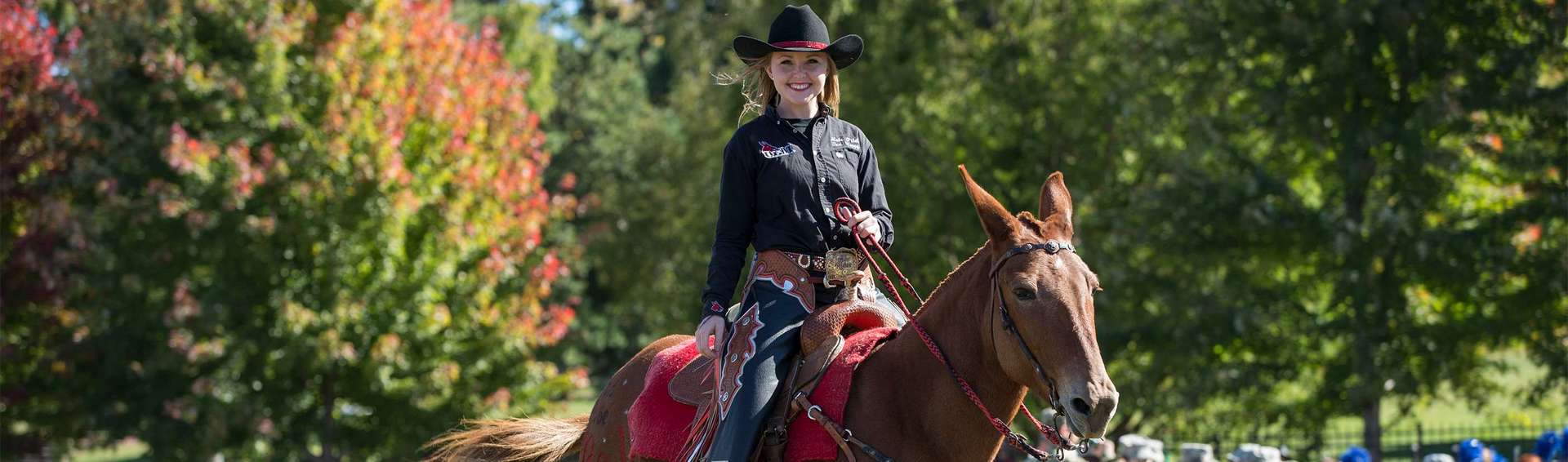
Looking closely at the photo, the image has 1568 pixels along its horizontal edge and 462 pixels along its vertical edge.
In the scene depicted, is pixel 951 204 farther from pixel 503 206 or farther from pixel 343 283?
pixel 343 283

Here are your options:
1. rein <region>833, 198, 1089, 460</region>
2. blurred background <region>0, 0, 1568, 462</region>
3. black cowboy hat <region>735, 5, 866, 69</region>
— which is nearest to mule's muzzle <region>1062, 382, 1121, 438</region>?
rein <region>833, 198, 1089, 460</region>

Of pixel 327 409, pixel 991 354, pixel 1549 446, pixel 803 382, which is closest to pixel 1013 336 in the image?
pixel 991 354

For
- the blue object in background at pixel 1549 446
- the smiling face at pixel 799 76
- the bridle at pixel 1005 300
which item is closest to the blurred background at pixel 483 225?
the blue object in background at pixel 1549 446

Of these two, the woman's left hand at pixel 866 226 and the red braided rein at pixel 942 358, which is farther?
the woman's left hand at pixel 866 226

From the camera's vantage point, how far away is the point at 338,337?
1728 cm

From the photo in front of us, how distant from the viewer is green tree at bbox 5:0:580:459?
56.0 ft

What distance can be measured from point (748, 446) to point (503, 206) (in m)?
14.6

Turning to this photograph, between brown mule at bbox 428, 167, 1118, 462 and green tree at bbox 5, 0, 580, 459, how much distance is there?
41.4 ft

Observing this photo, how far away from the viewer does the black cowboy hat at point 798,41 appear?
5.86 metres

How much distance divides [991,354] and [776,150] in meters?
1.16

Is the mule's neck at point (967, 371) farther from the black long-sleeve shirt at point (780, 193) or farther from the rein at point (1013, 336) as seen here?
the black long-sleeve shirt at point (780, 193)

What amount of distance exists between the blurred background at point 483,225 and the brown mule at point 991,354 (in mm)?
11953

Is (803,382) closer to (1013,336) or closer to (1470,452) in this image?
(1013,336)

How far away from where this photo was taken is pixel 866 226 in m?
5.57
